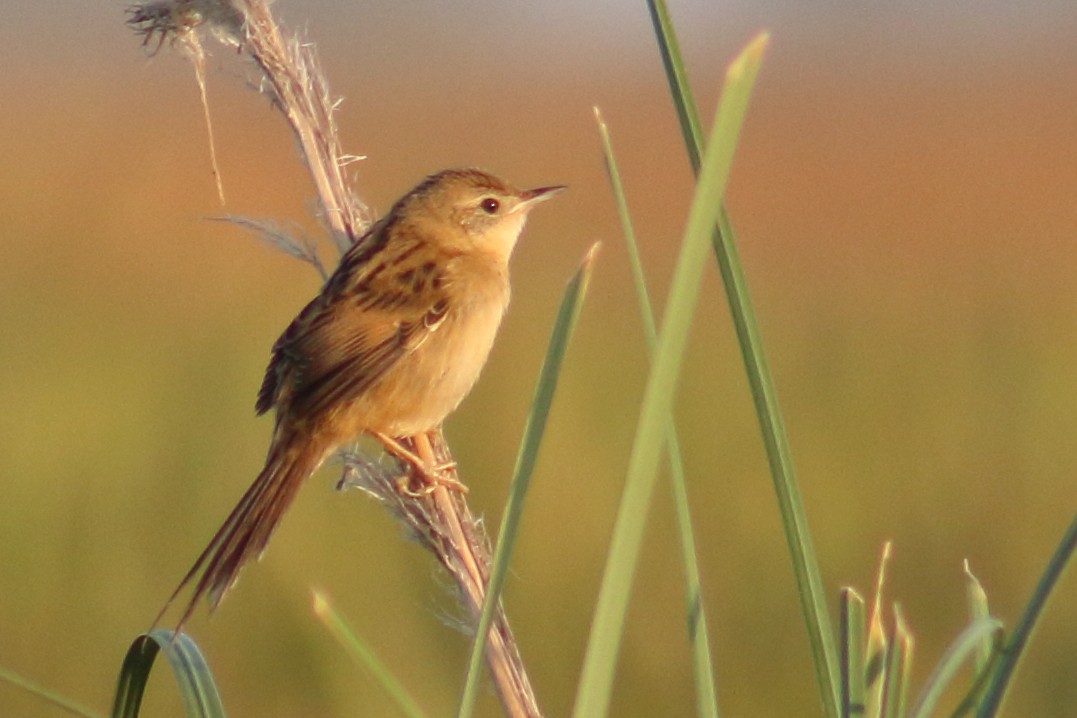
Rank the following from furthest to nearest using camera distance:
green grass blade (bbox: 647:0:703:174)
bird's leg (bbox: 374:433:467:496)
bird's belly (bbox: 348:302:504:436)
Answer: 1. bird's belly (bbox: 348:302:504:436)
2. bird's leg (bbox: 374:433:467:496)
3. green grass blade (bbox: 647:0:703:174)

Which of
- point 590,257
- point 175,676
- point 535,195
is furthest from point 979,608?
point 535,195

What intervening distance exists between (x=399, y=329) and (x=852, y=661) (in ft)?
7.94

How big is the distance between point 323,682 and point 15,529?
166 centimetres

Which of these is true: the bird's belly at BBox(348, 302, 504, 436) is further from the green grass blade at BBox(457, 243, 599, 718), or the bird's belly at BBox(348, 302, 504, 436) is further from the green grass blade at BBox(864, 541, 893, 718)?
the green grass blade at BBox(457, 243, 599, 718)

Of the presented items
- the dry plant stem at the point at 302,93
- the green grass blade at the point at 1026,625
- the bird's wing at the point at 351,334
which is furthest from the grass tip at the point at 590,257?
the bird's wing at the point at 351,334

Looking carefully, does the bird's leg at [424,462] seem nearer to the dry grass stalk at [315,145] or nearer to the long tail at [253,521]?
the dry grass stalk at [315,145]

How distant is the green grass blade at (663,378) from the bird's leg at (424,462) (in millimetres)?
1127

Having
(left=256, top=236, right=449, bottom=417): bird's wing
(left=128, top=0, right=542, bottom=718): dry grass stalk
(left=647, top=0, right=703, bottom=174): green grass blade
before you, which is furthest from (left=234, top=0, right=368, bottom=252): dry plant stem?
(left=647, top=0, right=703, bottom=174): green grass blade

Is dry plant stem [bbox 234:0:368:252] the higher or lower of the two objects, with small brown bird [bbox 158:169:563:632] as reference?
higher

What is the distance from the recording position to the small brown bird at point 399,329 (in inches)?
137

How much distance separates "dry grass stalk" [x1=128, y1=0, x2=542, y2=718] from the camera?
2317 mm

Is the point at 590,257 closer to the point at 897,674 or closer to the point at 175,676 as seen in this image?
the point at 897,674

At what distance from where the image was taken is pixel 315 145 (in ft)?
8.81

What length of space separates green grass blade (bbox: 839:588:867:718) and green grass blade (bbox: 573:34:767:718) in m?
0.34
